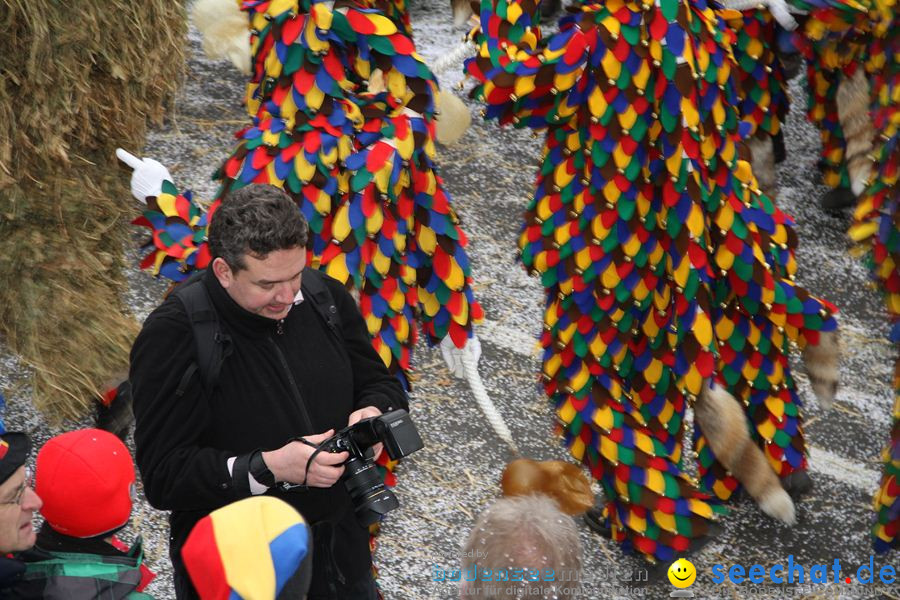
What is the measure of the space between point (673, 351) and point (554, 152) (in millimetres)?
641

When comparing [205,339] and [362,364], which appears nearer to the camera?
[205,339]

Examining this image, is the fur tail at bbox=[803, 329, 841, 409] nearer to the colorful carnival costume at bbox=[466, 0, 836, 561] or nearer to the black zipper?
the colorful carnival costume at bbox=[466, 0, 836, 561]

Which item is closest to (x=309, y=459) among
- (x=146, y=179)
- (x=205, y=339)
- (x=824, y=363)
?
(x=205, y=339)

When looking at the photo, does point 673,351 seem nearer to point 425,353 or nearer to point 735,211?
point 735,211

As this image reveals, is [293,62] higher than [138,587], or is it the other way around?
[293,62]

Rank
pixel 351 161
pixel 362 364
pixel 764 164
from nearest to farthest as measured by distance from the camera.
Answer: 1. pixel 362 364
2. pixel 351 161
3. pixel 764 164

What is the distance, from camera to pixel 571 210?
3064 millimetres

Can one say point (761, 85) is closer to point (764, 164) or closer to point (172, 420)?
point (764, 164)

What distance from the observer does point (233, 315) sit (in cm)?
207

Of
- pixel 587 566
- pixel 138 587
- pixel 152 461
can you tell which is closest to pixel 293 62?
pixel 152 461

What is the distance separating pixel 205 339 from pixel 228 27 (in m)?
1.16

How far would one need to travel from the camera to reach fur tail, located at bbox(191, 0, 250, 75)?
114 inches

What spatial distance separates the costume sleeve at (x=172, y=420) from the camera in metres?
2.01

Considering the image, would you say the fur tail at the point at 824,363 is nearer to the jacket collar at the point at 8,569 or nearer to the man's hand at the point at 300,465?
the man's hand at the point at 300,465
